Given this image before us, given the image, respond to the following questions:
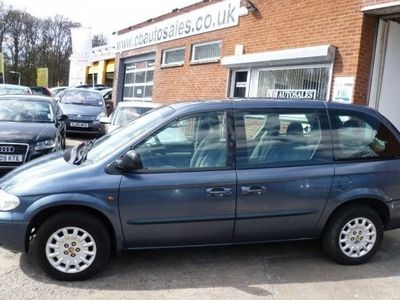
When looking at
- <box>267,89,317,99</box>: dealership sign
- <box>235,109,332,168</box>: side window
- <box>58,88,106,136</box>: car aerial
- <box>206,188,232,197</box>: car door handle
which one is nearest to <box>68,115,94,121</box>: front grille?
<box>58,88,106,136</box>: car aerial

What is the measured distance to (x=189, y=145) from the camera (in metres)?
4.53

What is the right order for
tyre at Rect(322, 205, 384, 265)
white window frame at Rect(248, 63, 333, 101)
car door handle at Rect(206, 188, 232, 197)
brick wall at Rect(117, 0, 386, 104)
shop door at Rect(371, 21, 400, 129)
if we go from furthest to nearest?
white window frame at Rect(248, 63, 333, 101)
shop door at Rect(371, 21, 400, 129)
brick wall at Rect(117, 0, 386, 104)
tyre at Rect(322, 205, 384, 265)
car door handle at Rect(206, 188, 232, 197)

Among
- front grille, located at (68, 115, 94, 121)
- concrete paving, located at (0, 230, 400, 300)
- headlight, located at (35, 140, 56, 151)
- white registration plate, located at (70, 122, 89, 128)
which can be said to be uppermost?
front grille, located at (68, 115, 94, 121)

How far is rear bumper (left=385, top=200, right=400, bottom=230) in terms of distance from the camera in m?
5.01

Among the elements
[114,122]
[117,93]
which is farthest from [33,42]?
[114,122]

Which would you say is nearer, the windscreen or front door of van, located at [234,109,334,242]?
front door of van, located at [234,109,334,242]

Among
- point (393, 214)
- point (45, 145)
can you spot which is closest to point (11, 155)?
point (45, 145)

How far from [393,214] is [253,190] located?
1.62 metres

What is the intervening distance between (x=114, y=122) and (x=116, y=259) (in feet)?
16.6

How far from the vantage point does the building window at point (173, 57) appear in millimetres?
15411

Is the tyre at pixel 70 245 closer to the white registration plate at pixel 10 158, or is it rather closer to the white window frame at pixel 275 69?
the white registration plate at pixel 10 158

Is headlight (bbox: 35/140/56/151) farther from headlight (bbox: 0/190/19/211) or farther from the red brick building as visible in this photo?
the red brick building

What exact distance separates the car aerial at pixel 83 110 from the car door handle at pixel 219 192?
9.57 metres

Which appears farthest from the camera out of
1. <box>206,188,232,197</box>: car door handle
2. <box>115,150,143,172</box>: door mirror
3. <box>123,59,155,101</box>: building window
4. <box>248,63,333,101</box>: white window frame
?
<box>123,59,155,101</box>: building window
